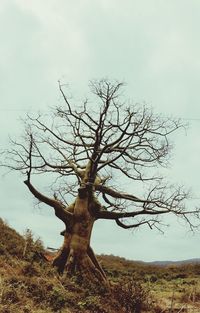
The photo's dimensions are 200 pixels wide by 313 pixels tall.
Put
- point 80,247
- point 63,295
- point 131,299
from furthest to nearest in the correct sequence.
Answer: point 80,247 < point 131,299 < point 63,295

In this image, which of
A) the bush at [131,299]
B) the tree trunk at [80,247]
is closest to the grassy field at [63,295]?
the bush at [131,299]

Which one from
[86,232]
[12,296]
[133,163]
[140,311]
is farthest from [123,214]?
[12,296]

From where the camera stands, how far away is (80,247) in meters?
16.9

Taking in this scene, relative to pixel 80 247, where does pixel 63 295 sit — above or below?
below

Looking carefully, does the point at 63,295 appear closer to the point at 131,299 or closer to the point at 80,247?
the point at 131,299

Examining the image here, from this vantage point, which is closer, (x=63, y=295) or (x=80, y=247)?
(x=63, y=295)

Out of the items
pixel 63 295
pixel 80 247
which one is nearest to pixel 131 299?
pixel 63 295

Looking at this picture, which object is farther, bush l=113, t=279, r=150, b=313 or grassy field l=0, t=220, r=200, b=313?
bush l=113, t=279, r=150, b=313

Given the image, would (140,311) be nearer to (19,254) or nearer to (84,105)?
(19,254)

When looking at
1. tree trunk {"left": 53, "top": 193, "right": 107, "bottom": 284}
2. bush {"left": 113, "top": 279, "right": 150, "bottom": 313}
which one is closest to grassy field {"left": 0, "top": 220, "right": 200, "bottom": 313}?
bush {"left": 113, "top": 279, "right": 150, "bottom": 313}

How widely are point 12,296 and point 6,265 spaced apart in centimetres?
366

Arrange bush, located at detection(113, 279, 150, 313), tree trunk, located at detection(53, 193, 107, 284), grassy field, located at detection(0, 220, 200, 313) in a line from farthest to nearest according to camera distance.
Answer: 1. tree trunk, located at detection(53, 193, 107, 284)
2. bush, located at detection(113, 279, 150, 313)
3. grassy field, located at detection(0, 220, 200, 313)

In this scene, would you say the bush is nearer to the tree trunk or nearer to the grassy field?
the grassy field

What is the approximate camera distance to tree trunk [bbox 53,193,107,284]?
1662 cm
